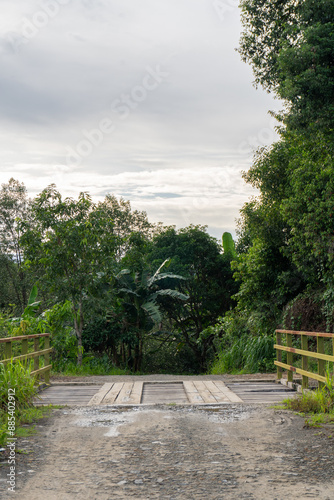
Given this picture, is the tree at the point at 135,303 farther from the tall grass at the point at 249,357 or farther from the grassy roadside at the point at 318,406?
the grassy roadside at the point at 318,406

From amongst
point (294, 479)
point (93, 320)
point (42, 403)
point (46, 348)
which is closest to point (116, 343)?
point (93, 320)

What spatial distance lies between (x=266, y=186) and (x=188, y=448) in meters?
11.5

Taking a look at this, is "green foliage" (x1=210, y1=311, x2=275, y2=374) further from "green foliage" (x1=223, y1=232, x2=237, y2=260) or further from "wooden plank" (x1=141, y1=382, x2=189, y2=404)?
"green foliage" (x1=223, y1=232, x2=237, y2=260)

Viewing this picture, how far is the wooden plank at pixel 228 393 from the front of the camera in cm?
767

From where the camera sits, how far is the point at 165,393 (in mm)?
8547

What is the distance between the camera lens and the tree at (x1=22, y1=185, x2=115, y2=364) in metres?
14.6

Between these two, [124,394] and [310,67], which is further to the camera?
[310,67]

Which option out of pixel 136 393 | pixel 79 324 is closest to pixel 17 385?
pixel 136 393

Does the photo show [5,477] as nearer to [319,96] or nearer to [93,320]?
[319,96]

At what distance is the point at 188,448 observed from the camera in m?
5.05

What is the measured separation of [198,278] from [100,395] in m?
15.5

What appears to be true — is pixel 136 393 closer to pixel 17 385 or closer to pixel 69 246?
pixel 17 385

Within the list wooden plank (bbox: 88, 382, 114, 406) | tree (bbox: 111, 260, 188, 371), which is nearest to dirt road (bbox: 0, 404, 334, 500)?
wooden plank (bbox: 88, 382, 114, 406)

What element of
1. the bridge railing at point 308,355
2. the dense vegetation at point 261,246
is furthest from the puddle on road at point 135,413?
the dense vegetation at point 261,246
